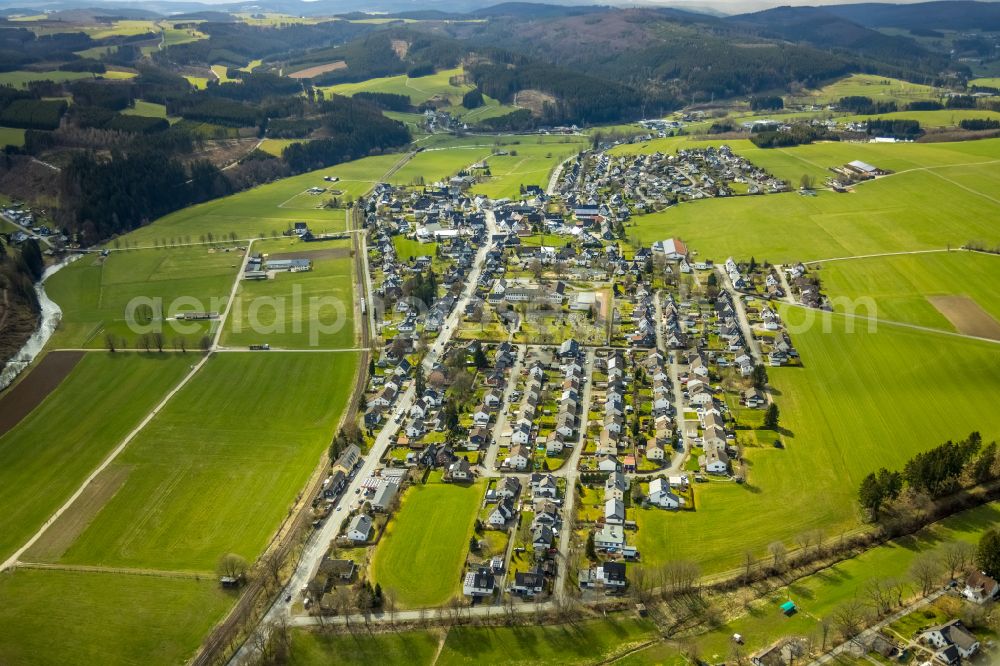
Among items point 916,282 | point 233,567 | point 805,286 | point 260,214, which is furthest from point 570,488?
point 260,214

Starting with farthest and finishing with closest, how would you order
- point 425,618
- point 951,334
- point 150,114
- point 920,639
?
point 150,114
point 951,334
point 425,618
point 920,639

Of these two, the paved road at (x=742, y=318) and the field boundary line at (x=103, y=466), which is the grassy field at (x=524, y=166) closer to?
the paved road at (x=742, y=318)

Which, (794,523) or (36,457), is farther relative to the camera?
(36,457)

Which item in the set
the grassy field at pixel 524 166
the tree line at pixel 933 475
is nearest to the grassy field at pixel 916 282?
the tree line at pixel 933 475

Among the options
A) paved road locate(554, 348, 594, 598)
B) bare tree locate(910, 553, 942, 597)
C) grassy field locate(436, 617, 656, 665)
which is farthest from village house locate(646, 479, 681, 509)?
bare tree locate(910, 553, 942, 597)

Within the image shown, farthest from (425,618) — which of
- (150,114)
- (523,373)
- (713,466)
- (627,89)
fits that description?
(627,89)

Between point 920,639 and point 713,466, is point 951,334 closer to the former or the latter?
point 713,466

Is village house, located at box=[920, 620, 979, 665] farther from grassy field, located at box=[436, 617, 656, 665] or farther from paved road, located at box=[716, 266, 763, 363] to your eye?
paved road, located at box=[716, 266, 763, 363]
